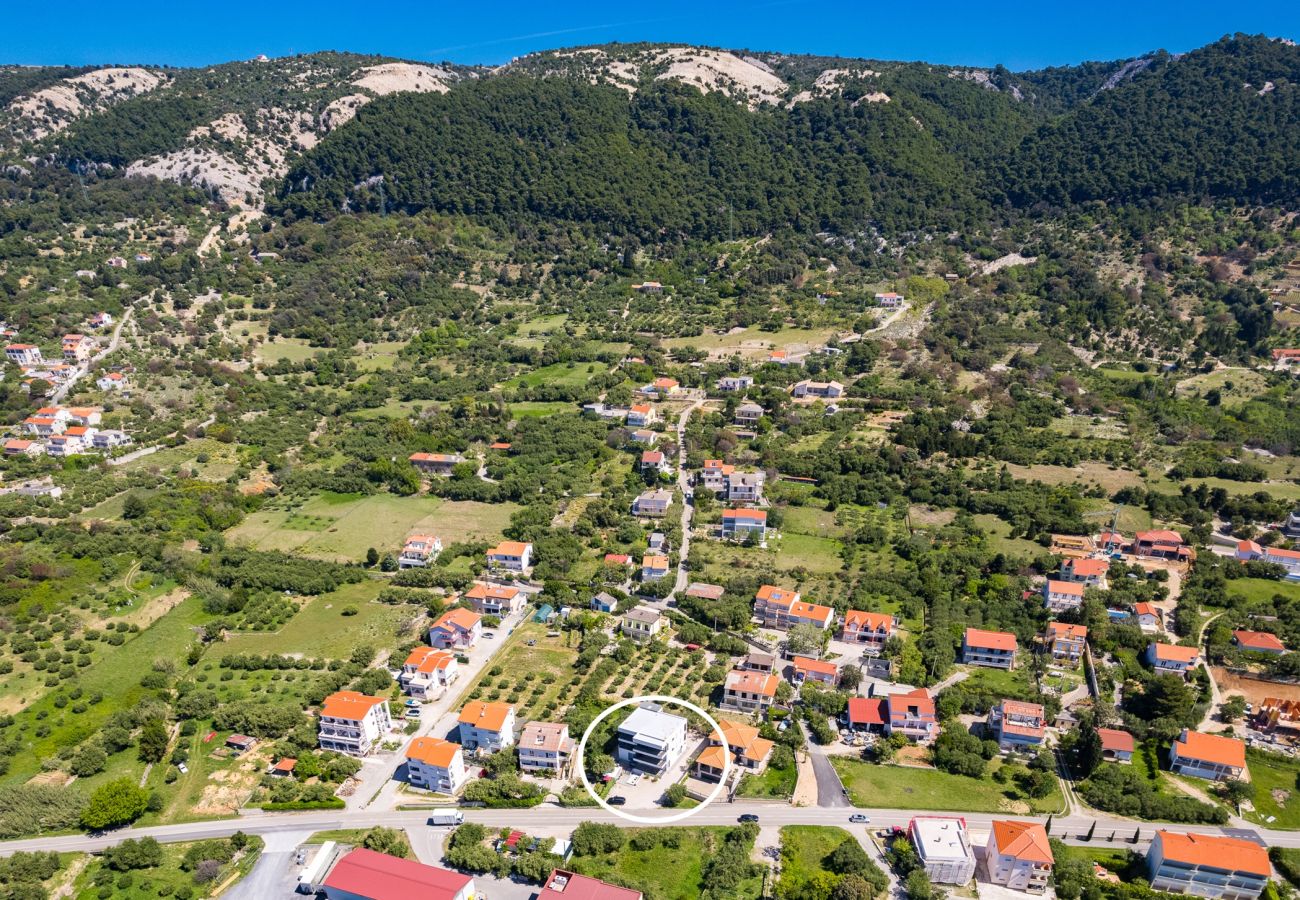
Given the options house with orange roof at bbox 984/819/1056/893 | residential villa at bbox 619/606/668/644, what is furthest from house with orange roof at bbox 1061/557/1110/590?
residential villa at bbox 619/606/668/644

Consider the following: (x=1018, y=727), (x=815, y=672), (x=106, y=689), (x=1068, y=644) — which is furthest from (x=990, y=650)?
(x=106, y=689)

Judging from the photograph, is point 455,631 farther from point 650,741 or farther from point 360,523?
point 360,523

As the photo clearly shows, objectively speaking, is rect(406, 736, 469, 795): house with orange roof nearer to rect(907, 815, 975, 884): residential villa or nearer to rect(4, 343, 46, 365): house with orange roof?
rect(907, 815, 975, 884): residential villa

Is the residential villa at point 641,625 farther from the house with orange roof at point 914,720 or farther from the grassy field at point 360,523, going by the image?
the grassy field at point 360,523

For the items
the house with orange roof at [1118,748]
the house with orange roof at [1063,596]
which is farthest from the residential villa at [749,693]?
the house with orange roof at [1063,596]

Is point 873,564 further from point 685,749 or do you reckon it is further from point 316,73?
point 316,73

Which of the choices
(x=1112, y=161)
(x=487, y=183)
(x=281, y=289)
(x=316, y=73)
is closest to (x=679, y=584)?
(x=281, y=289)
